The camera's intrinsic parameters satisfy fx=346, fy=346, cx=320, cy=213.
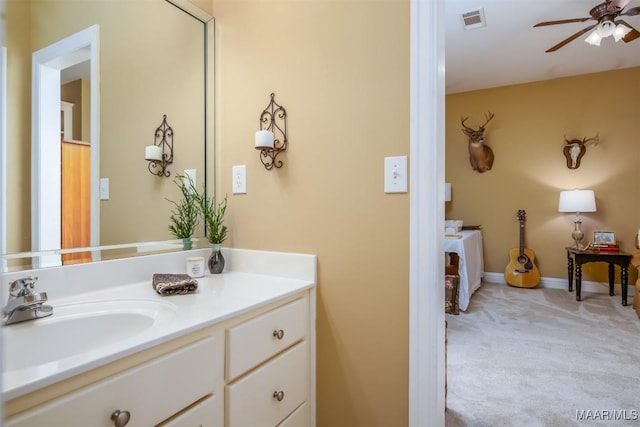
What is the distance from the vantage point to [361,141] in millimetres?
1224

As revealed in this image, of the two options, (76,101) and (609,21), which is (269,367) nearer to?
(76,101)

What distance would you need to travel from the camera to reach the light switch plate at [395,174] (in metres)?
1.14

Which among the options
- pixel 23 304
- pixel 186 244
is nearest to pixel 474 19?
pixel 186 244

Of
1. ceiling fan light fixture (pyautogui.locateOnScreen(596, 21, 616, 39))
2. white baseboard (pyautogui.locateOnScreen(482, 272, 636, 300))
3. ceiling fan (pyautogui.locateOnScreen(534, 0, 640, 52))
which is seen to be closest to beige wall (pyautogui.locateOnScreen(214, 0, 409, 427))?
ceiling fan (pyautogui.locateOnScreen(534, 0, 640, 52))

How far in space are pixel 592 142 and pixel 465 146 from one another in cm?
140

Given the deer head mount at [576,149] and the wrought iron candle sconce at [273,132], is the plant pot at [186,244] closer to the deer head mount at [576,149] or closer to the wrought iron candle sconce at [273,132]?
the wrought iron candle sconce at [273,132]

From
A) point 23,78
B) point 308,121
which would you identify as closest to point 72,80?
point 23,78

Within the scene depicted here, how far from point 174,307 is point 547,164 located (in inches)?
186

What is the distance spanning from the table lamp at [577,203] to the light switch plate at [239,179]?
3.92 metres

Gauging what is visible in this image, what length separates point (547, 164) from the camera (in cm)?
430

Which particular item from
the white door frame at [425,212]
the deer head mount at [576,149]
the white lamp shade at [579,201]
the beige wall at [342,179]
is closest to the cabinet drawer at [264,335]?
the beige wall at [342,179]

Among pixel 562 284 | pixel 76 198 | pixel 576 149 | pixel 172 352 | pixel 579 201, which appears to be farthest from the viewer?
pixel 562 284

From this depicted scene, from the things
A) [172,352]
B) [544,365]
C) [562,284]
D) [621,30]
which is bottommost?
[544,365]

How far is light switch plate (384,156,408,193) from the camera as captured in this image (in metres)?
1.14
